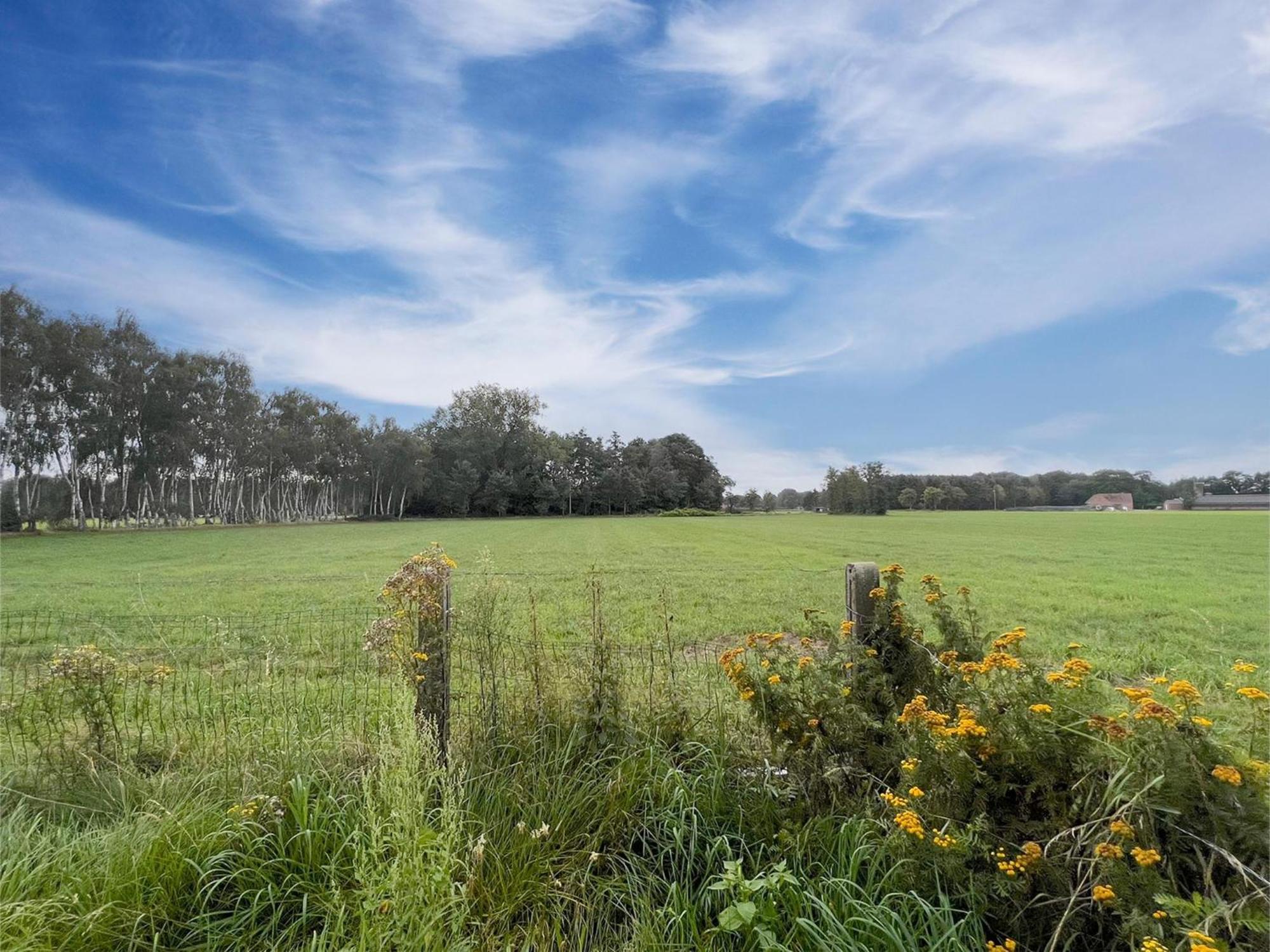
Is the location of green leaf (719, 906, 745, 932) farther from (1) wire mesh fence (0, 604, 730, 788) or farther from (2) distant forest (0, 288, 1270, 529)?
(2) distant forest (0, 288, 1270, 529)

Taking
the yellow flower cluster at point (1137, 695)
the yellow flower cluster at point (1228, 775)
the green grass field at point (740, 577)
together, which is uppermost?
the yellow flower cluster at point (1137, 695)

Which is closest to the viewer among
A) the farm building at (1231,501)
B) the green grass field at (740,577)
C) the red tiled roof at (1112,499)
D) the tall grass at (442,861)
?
the tall grass at (442,861)

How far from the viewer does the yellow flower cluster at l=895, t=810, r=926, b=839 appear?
1939mm

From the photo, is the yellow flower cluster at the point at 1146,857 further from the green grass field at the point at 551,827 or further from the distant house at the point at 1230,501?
the distant house at the point at 1230,501

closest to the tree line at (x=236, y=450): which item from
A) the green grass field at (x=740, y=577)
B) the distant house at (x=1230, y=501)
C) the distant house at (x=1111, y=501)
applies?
the green grass field at (x=740, y=577)

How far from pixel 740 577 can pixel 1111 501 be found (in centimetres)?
6078

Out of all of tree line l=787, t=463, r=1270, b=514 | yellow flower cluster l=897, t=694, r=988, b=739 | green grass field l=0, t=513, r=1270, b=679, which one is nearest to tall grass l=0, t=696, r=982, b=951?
yellow flower cluster l=897, t=694, r=988, b=739

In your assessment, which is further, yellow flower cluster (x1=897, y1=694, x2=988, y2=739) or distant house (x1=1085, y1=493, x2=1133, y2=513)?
distant house (x1=1085, y1=493, x2=1133, y2=513)

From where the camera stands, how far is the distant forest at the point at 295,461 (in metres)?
34.5

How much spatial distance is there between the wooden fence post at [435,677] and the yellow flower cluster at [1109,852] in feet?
9.45

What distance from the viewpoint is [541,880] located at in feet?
8.13

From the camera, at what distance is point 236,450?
48.2 meters

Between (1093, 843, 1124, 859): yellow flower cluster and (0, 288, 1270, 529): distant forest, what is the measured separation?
4401cm

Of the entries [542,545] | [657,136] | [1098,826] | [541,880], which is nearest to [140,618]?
[541,880]
